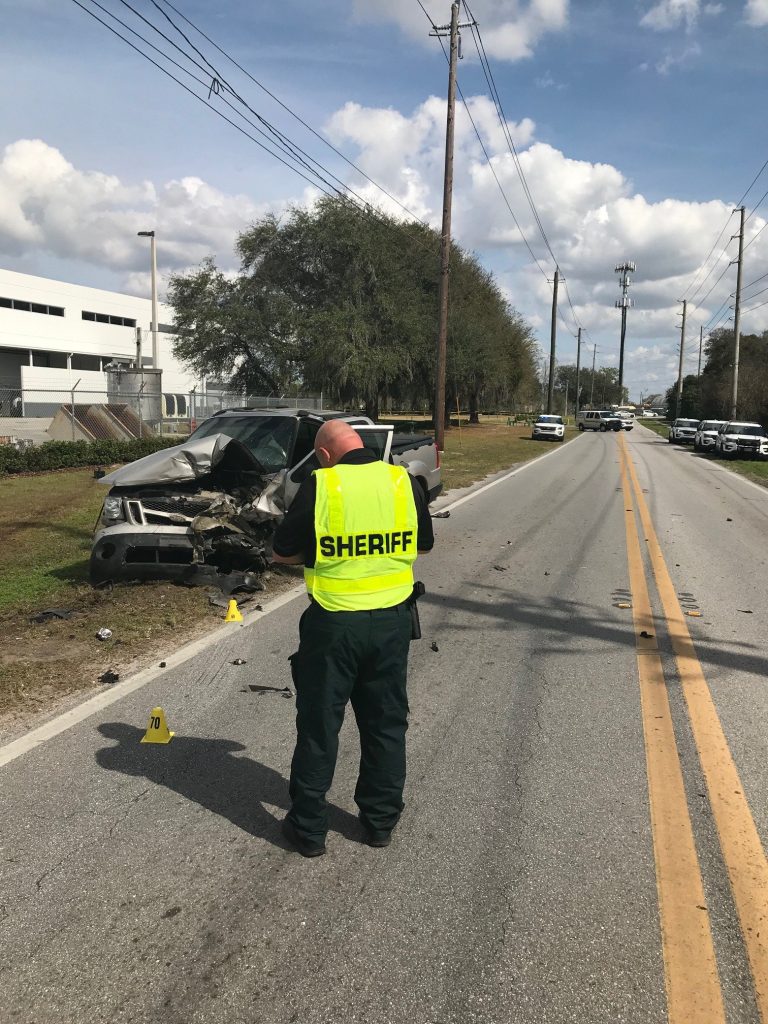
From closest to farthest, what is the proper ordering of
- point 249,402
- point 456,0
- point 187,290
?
point 456,0 < point 249,402 < point 187,290

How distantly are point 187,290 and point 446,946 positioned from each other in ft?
114

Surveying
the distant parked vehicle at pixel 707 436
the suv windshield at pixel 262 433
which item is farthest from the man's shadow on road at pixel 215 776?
the distant parked vehicle at pixel 707 436

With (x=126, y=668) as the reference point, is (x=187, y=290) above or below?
above

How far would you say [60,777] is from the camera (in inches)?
147

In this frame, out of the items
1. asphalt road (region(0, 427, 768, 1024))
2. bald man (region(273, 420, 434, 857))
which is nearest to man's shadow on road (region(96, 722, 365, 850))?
asphalt road (region(0, 427, 768, 1024))

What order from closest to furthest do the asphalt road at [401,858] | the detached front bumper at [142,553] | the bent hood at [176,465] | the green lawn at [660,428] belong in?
the asphalt road at [401,858]
the detached front bumper at [142,553]
the bent hood at [176,465]
the green lawn at [660,428]

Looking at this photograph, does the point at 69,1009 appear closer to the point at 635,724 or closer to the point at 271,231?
the point at 635,724

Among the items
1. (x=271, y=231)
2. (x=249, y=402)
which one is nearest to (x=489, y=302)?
(x=271, y=231)

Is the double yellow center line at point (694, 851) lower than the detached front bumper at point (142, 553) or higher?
lower

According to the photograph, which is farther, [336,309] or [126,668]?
[336,309]

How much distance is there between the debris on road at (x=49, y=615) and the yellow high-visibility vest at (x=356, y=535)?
4.11 meters

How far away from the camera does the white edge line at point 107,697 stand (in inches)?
160

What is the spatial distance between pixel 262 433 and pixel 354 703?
231 inches

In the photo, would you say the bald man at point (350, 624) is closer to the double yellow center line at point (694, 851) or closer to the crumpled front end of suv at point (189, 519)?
the double yellow center line at point (694, 851)
